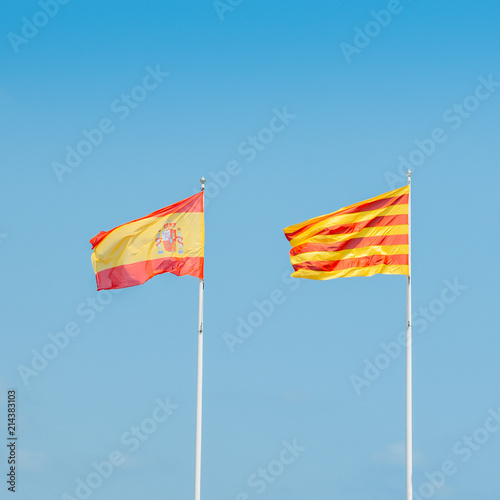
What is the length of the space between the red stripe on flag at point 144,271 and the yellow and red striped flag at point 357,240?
3566 millimetres

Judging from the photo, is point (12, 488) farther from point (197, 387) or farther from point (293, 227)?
point (293, 227)

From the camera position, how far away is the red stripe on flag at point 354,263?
35188 mm

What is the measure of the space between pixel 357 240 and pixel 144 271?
7.40m

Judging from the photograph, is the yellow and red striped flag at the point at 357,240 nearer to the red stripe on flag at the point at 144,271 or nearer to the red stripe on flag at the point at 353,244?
the red stripe on flag at the point at 353,244

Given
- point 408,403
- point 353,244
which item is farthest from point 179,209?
point 408,403

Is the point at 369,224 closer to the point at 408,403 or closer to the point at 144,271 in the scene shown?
the point at 408,403

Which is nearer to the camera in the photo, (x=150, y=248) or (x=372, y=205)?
(x=150, y=248)

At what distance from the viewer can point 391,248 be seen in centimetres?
3525

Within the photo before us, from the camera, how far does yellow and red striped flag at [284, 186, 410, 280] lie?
1389 inches

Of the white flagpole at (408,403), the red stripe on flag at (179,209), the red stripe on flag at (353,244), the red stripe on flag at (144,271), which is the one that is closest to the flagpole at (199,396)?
the red stripe on flag at (144,271)

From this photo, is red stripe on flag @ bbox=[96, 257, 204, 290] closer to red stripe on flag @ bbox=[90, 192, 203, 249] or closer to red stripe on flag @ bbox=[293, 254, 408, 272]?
red stripe on flag @ bbox=[90, 192, 203, 249]

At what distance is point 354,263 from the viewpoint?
35312 mm

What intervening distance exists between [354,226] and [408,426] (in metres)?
7.04

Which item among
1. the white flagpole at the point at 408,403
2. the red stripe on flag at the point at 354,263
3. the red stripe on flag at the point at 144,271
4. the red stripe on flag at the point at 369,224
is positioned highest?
the red stripe on flag at the point at 369,224
